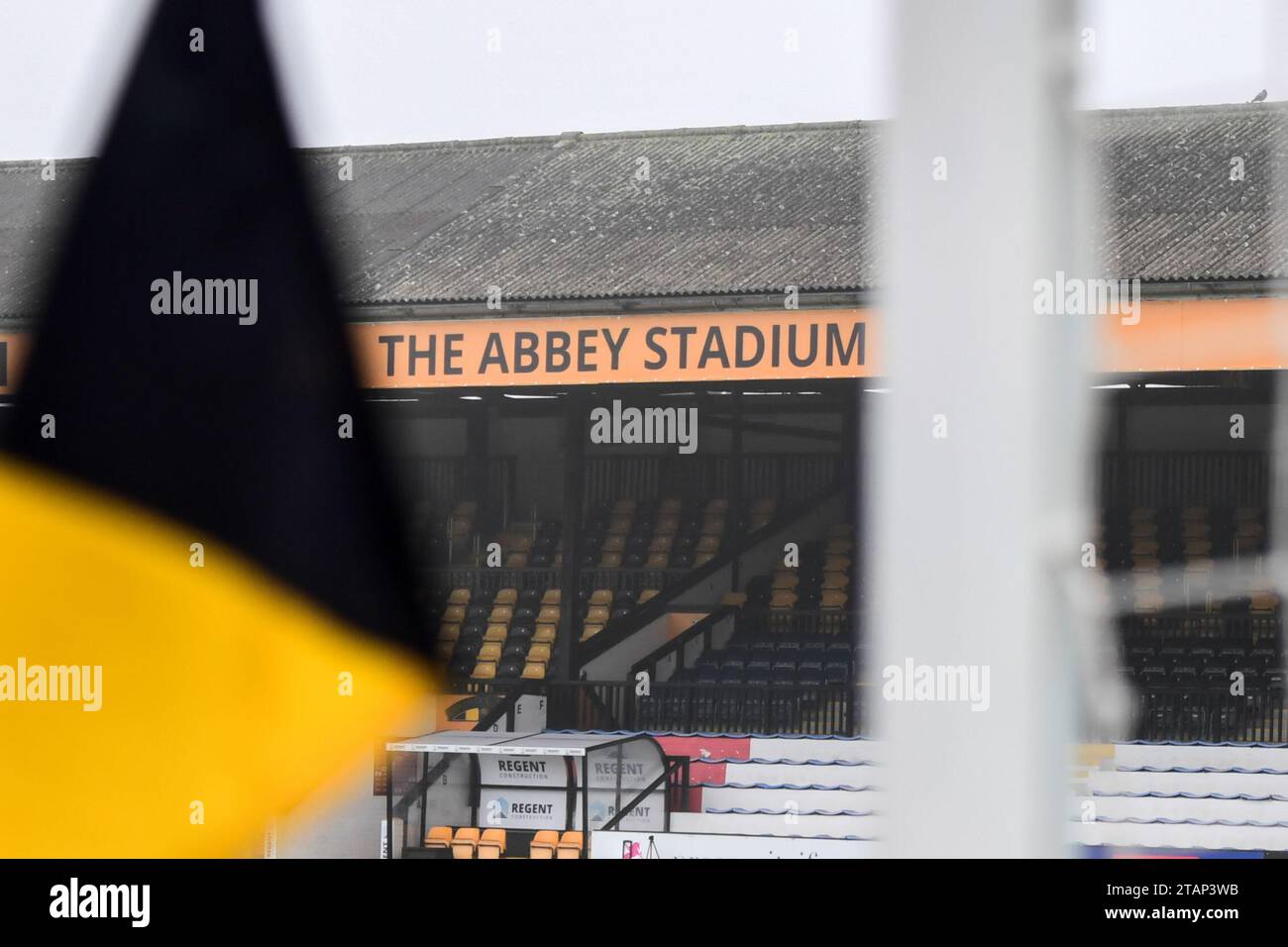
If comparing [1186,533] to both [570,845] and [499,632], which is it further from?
[570,845]

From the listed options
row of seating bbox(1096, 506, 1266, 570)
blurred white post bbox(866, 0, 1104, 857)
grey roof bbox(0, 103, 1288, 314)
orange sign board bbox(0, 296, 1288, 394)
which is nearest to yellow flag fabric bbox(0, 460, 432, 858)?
blurred white post bbox(866, 0, 1104, 857)

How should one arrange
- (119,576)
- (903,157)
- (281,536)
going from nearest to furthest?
(903,157) < (119,576) < (281,536)

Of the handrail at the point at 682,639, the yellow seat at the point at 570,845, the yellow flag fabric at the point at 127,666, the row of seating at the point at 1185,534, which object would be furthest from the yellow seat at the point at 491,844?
the row of seating at the point at 1185,534

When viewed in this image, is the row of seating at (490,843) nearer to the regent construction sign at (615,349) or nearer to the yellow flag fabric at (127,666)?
the regent construction sign at (615,349)

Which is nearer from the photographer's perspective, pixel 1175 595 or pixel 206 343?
pixel 1175 595

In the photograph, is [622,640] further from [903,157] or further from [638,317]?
[903,157]

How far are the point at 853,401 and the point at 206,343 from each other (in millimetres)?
11479

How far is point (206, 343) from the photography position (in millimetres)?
3494

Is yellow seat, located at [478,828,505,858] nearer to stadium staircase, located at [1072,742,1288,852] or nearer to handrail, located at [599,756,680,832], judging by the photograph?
handrail, located at [599,756,680,832]

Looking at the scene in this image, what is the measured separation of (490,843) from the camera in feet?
29.6

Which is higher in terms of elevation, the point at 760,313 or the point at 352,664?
the point at 760,313
